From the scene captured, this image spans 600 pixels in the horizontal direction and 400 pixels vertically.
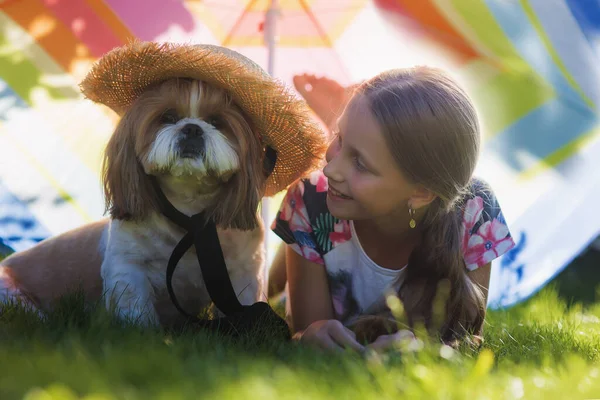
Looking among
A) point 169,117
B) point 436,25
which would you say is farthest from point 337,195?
point 436,25

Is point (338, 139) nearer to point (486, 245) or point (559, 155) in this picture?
point (486, 245)

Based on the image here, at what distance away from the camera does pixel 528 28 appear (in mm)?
4262

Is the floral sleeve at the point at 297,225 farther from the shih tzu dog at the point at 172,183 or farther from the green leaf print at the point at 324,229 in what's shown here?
the shih tzu dog at the point at 172,183

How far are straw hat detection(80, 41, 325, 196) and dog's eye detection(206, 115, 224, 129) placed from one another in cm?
11

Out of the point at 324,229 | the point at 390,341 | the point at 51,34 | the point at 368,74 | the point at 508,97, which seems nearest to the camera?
the point at 390,341

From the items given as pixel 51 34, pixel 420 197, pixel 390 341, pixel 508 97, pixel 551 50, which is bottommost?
pixel 390 341

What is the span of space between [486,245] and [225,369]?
1.72m

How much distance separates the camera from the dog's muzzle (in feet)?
9.33

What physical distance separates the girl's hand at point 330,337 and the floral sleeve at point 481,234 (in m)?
0.81

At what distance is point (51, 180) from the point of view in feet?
14.3

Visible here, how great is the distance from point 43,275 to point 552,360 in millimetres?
2348

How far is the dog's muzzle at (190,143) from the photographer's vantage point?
2843 millimetres

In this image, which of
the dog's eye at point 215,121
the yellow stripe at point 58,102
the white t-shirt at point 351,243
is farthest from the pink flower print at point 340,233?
the yellow stripe at point 58,102

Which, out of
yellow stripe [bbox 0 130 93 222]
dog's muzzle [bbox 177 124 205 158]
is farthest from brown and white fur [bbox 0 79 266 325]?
yellow stripe [bbox 0 130 93 222]
